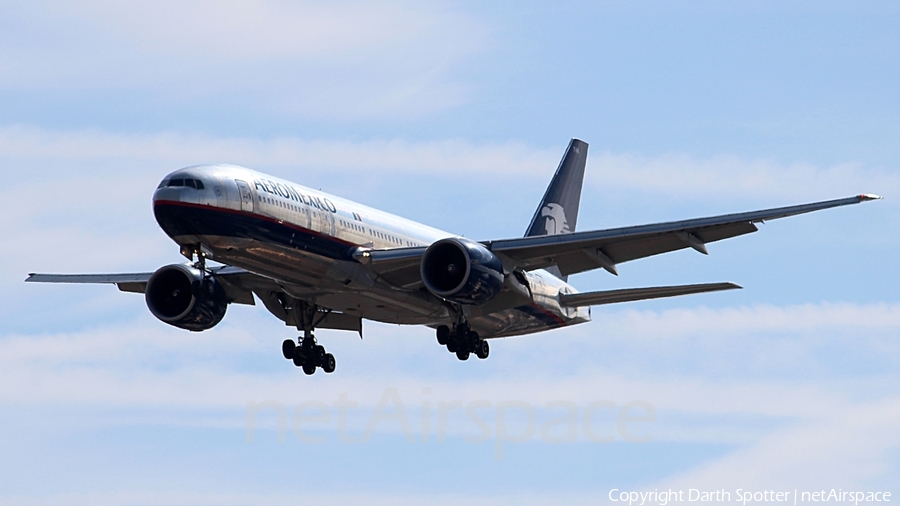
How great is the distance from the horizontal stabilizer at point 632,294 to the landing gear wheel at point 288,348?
8.93 meters

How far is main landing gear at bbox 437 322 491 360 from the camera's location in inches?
1764

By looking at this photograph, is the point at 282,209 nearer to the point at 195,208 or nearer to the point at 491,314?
the point at 195,208

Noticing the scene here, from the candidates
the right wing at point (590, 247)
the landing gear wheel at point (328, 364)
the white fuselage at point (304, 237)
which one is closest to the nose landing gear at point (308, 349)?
the landing gear wheel at point (328, 364)

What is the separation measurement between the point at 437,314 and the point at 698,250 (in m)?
8.55

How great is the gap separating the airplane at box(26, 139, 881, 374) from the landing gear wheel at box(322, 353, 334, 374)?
32 millimetres

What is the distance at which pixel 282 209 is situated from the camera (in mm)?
39594

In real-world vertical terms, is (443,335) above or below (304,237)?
below

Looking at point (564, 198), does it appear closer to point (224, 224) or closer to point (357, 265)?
point (357, 265)

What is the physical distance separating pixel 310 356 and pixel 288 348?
33.8 inches

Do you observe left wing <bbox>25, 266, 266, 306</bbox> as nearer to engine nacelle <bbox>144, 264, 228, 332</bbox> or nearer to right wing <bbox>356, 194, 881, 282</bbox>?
engine nacelle <bbox>144, 264, 228, 332</bbox>

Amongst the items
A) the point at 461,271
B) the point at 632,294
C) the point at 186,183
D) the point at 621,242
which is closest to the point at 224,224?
the point at 186,183

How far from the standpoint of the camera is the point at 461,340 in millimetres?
44812

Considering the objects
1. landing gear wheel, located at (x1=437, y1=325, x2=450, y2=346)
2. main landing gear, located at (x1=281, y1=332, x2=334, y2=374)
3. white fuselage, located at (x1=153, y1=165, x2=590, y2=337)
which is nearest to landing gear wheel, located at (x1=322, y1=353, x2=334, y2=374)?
main landing gear, located at (x1=281, y1=332, x2=334, y2=374)

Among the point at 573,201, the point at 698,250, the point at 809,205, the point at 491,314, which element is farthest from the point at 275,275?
the point at 573,201
